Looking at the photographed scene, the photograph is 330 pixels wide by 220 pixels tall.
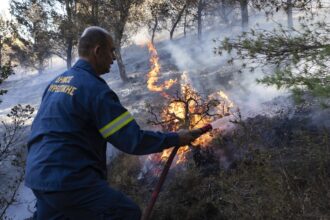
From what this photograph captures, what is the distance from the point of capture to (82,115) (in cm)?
295

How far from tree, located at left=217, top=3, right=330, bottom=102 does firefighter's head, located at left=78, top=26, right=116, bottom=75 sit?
2.55 metres

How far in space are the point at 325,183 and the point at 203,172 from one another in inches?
123

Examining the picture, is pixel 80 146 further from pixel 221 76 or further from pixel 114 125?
pixel 221 76

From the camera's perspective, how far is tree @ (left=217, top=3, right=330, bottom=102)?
16.4 feet

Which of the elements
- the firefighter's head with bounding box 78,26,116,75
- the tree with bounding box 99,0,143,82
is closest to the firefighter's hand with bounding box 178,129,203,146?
the firefighter's head with bounding box 78,26,116,75

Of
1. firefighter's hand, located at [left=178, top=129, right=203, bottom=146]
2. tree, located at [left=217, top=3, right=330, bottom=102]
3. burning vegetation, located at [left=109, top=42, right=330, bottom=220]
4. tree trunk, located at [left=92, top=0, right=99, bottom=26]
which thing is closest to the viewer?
firefighter's hand, located at [left=178, top=129, right=203, bottom=146]

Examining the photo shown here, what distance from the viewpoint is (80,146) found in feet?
9.73

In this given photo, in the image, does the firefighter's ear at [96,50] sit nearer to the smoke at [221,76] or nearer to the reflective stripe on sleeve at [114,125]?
the reflective stripe on sleeve at [114,125]

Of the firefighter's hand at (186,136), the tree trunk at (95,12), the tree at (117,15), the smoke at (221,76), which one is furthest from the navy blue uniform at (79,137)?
the tree trunk at (95,12)

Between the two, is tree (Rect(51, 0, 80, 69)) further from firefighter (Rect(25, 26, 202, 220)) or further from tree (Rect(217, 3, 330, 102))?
firefighter (Rect(25, 26, 202, 220))

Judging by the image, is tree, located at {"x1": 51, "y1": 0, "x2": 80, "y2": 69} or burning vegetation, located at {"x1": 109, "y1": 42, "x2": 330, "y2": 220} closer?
burning vegetation, located at {"x1": 109, "y1": 42, "x2": 330, "y2": 220}

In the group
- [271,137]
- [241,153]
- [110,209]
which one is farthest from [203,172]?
[110,209]

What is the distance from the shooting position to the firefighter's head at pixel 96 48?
325 cm

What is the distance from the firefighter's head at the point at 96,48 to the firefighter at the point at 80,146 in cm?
20
